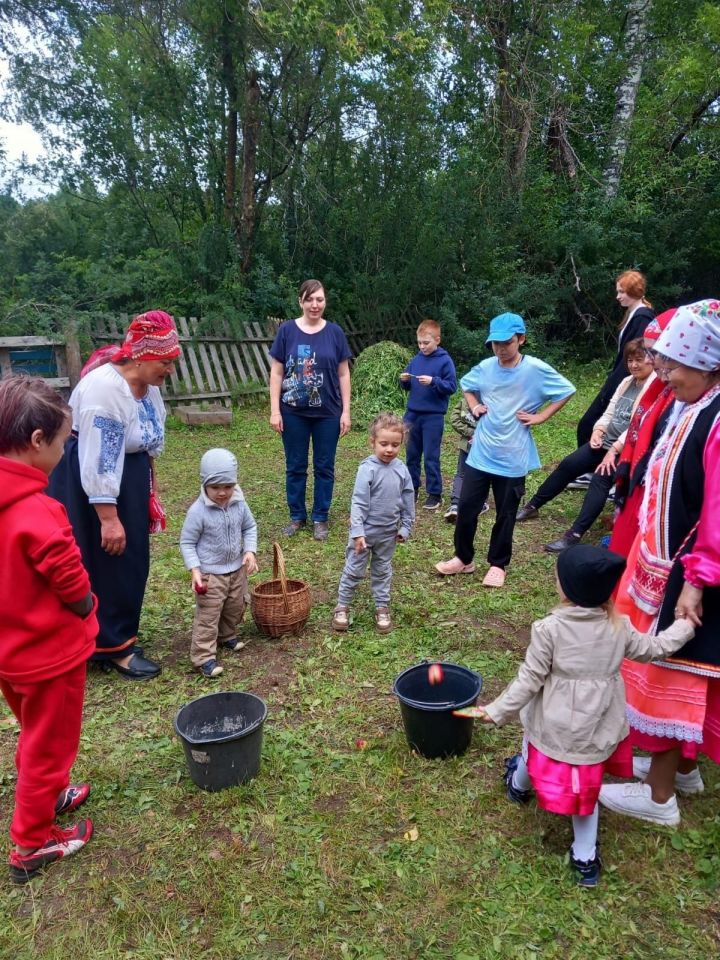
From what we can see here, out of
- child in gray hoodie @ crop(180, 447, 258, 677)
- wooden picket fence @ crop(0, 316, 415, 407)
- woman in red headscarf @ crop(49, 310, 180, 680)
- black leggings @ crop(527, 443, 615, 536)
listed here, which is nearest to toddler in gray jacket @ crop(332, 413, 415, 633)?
child in gray hoodie @ crop(180, 447, 258, 677)

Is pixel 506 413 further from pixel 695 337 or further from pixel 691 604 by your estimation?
pixel 691 604

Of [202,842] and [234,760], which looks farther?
[234,760]

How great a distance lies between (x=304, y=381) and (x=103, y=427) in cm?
249

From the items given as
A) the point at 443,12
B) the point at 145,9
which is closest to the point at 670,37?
the point at 443,12

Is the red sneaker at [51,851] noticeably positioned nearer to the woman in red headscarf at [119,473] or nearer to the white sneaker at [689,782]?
the woman in red headscarf at [119,473]

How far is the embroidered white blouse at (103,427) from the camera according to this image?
3.22 meters

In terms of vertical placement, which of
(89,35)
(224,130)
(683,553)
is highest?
(89,35)

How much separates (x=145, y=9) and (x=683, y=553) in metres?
15.1

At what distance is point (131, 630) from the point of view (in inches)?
149

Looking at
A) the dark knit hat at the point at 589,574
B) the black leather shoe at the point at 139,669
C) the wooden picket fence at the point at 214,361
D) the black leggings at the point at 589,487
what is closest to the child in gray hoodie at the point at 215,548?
the black leather shoe at the point at 139,669

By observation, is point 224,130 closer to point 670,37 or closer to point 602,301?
point 602,301

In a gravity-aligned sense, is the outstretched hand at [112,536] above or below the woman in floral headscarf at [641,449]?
below

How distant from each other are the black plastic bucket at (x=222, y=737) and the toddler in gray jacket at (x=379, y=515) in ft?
4.21

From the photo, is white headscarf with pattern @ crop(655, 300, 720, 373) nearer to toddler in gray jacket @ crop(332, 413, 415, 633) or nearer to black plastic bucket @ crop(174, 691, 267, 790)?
toddler in gray jacket @ crop(332, 413, 415, 633)
